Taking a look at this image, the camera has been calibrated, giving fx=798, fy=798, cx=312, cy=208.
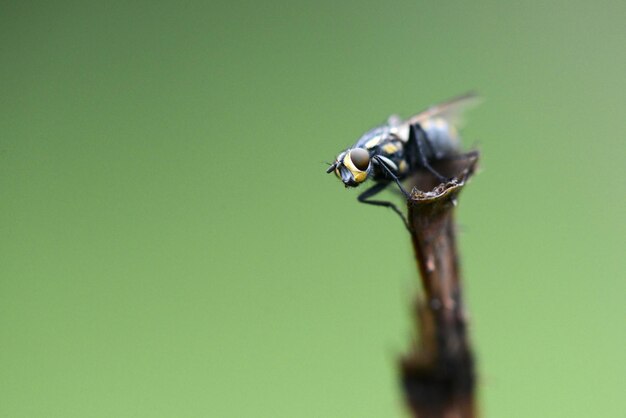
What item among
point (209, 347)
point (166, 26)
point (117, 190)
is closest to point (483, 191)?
point (209, 347)

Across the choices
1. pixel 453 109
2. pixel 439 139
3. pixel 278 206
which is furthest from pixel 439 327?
pixel 278 206

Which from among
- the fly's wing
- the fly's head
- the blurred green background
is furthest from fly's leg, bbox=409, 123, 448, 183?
the blurred green background

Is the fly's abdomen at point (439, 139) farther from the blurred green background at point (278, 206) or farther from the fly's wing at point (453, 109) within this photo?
the blurred green background at point (278, 206)

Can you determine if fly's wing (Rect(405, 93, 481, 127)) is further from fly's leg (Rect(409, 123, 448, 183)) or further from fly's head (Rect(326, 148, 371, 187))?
fly's head (Rect(326, 148, 371, 187))

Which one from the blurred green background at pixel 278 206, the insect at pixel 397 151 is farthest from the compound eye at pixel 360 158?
the blurred green background at pixel 278 206

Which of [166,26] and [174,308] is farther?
[166,26]

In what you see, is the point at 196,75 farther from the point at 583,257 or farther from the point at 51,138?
the point at 583,257
